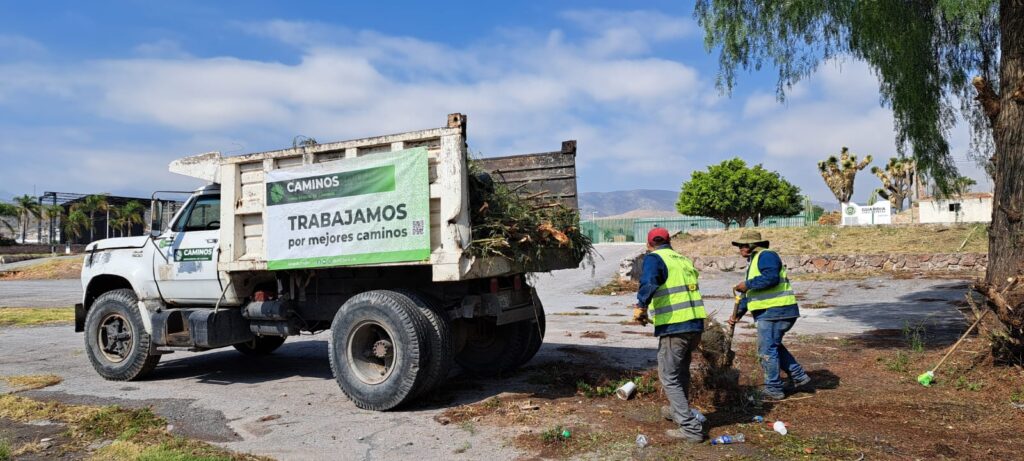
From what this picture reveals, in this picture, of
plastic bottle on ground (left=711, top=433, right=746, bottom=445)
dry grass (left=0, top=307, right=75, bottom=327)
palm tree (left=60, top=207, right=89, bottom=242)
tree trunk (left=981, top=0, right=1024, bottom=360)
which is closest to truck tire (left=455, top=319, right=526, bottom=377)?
plastic bottle on ground (left=711, top=433, right=746, bottom=445)

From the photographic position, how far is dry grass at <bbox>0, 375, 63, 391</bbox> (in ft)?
25.8

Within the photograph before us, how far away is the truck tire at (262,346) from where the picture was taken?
31.8ft

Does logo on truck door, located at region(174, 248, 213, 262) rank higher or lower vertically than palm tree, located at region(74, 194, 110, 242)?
lower

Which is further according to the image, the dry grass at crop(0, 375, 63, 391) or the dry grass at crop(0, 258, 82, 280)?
the dry grass at crop(0, 258, 82, 280)

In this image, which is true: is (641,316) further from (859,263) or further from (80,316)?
(859,263)

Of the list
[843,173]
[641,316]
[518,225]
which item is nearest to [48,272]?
[518,225]

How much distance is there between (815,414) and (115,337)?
294 inches

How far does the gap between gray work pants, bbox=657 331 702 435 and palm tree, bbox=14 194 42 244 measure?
71.9 m

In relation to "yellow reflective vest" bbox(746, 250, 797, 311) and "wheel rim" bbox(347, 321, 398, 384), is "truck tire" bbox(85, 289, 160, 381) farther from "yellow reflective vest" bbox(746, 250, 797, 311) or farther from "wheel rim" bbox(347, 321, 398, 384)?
"yellow reflective vest" bbox(746, 250, 797, 311)

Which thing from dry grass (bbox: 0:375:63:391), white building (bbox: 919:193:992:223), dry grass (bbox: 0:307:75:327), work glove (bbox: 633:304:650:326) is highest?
white building (bbox: 919:193:992:223)

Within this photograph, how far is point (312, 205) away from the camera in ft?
22.3

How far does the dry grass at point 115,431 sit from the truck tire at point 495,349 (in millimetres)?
3125

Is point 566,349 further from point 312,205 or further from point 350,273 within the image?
point 312,205

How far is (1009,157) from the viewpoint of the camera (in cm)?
756
